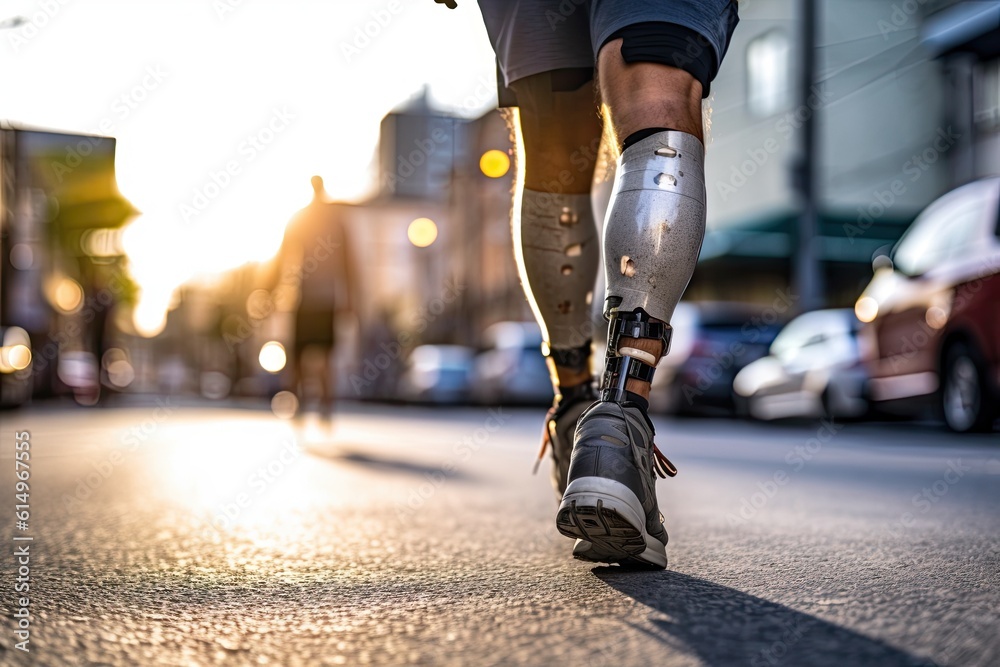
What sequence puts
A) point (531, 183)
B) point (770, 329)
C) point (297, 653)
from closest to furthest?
point (297, 653) < point (531, 183) < point (770, 329)

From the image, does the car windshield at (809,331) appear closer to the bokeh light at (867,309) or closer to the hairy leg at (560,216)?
the bokeh light at (867,309)

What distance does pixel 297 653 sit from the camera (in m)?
1.38

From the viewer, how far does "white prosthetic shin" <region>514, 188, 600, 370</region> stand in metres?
2.54

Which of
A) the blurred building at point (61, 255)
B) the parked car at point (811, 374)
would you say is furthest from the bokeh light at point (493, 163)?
the blurred building at point (61, 255)

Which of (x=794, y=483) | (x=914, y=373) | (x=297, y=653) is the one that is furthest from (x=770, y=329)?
(x=297, y=653)

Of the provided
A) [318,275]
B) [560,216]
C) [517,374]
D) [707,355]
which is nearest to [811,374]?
[707,355]

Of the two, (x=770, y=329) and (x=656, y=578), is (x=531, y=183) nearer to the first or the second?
(x=656, y=578)

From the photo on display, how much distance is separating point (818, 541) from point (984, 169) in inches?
710

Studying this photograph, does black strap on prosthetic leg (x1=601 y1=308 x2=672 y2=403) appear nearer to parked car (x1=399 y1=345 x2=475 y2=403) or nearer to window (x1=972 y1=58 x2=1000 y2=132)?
window (x1=972 y1=58 x2=1000 y2=132)

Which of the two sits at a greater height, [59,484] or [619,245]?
[619,245]

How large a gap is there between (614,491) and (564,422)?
2.06 ft

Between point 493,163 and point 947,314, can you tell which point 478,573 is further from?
point 493,163

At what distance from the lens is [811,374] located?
11.1 m

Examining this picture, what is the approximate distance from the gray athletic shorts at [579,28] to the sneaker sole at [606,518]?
76cm
